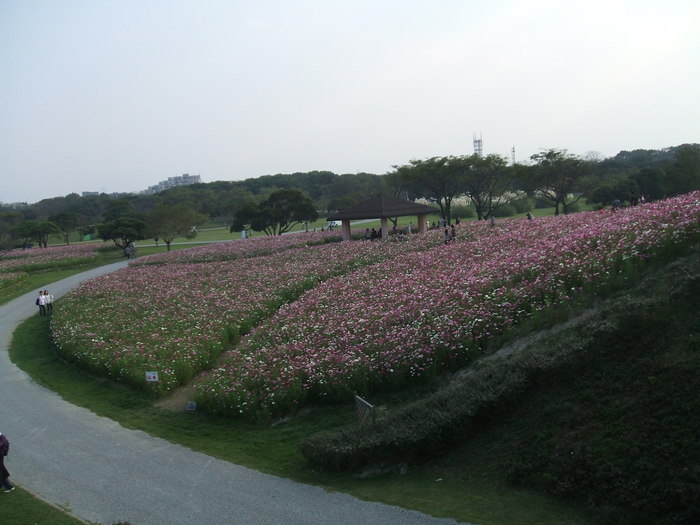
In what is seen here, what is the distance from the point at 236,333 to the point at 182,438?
710cm

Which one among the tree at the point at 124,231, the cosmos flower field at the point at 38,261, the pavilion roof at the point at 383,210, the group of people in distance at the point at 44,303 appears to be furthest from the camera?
the tree at the point at 124,231

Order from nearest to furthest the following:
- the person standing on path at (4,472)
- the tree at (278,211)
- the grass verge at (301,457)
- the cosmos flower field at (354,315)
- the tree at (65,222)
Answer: the grass verge at (301,457)
the person standing on path at (4,472)
the cosmos flower field at (354,315)
the tree at (278,211)
the tree at (65,222)

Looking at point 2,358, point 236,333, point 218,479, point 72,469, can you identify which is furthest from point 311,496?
point 2,358

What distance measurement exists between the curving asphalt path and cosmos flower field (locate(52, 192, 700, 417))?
7.24ft

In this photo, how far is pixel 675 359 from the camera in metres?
8.95

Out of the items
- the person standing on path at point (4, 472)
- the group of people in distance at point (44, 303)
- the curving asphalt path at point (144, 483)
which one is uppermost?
the group of people in distance at point (44, 303)

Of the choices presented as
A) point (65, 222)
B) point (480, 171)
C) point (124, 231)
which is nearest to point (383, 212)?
point (480, 171)

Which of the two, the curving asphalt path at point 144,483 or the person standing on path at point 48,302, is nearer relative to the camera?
the curving asphalt path at point 144,483

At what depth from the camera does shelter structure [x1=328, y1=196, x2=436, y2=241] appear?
35688 millimetres

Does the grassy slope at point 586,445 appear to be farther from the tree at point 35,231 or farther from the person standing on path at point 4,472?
the tree at point 35,231

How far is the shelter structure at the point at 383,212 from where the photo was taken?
117ft

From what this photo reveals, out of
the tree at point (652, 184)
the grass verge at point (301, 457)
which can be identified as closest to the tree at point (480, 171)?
the tree at point (652, 184)

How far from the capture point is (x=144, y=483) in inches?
416

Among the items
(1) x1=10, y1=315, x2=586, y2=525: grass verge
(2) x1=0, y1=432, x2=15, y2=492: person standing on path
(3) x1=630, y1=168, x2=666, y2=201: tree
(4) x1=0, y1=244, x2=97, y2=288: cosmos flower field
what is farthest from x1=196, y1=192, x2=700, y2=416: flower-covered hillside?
(3) x1=630, y1=168, x2=666, y2=201: tree
